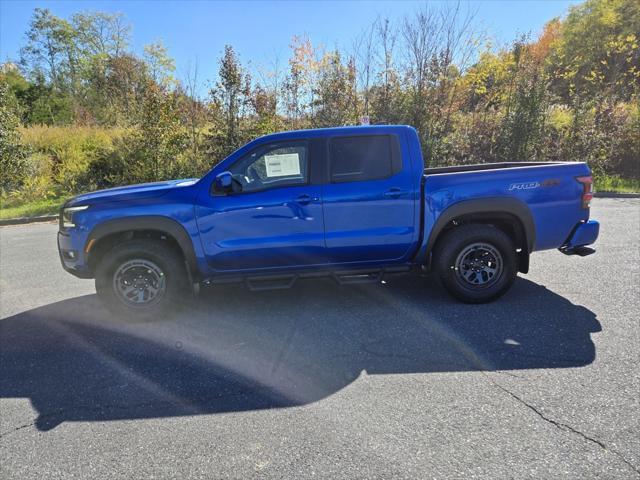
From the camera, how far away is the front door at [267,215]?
401cm

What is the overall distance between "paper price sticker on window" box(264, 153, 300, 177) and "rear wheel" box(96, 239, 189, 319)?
52.5 inches

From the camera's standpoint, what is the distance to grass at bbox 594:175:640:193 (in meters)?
12.8

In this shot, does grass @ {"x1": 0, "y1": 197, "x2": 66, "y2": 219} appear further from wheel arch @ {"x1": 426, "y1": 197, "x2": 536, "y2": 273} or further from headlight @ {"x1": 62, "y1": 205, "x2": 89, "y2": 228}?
wheel arch @ {"x1": 426, "y1": 197, "x2": 536, "y2": 273}

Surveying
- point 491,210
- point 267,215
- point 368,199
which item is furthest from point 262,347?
point 491,210

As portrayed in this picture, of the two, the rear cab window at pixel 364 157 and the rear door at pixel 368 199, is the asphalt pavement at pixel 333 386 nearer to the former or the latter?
the rear door at pixel 368 199

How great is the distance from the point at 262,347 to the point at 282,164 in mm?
→ 1875

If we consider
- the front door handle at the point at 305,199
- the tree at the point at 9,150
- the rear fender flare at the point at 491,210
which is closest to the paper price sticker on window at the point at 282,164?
the front door handle at the point at 305,199

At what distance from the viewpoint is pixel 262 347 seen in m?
3.59

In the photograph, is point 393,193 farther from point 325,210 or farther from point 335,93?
point 335,93

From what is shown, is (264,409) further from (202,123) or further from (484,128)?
(484,128)

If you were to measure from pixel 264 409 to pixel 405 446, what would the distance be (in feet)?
3.14

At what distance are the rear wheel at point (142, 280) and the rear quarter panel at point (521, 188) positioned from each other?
2.68m

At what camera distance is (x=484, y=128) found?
47.0ft

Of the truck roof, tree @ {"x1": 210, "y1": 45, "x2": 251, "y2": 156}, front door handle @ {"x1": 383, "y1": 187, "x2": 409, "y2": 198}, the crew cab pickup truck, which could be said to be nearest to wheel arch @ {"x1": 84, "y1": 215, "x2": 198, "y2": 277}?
the crew cab pickup truck
